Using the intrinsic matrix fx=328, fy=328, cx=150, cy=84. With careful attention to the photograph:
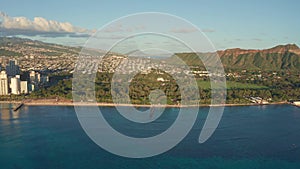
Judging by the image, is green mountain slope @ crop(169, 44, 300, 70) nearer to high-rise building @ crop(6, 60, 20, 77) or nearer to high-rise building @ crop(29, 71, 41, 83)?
high-rise building @ crop(29, 71, 41, 83)

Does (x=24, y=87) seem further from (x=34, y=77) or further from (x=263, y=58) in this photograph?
(x=263, y=58)

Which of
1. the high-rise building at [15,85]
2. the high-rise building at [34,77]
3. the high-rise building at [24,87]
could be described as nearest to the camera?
the high-rise building at [15,85]

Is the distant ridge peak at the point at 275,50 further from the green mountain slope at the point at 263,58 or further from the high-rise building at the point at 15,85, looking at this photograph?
the high-rise building at the point at 15,85

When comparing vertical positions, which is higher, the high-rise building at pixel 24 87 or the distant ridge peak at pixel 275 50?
the distant ridge peak at pixel 275 50

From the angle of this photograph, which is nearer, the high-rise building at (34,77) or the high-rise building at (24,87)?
the high-rise building at (24,87)

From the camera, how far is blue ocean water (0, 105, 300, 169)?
4.60 metres

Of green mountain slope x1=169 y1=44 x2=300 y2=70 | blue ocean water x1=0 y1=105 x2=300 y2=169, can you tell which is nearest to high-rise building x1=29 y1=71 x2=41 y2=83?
blue ocean water x1=0 y1=105 x2=300 y2=169

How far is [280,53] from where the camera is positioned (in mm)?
22078

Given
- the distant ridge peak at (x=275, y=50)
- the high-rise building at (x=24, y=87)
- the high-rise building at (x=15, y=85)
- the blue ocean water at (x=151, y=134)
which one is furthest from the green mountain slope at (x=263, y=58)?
the blue ocean water at (x=151, y=134)

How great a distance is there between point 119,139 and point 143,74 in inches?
262

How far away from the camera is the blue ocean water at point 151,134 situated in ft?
15.1

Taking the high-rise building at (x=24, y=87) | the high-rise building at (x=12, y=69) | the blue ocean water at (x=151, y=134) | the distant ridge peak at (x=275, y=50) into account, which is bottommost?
the blue ocean water at (x=151, y=134)

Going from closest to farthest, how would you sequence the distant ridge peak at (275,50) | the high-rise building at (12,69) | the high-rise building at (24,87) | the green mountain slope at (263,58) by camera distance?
the high-rise building at (24,87), the high-rise building at (12,69), the green mountain slope at (263,58), the distant ridge peak at (275,50)

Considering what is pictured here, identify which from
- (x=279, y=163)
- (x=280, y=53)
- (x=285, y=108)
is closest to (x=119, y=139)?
(x=279, y=163)
